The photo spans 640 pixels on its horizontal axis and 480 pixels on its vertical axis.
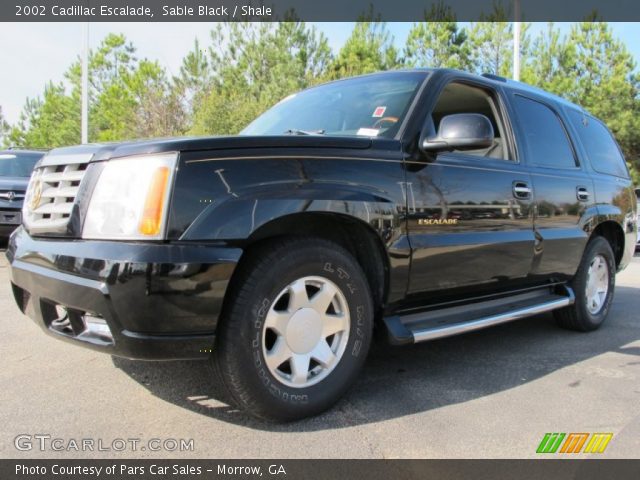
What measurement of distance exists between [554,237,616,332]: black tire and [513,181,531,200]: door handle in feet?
3.95

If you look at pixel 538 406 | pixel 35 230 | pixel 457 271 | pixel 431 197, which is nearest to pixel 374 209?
pixel 431 197

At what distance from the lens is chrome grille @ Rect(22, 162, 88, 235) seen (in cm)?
257

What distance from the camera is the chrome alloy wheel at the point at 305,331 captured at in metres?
2.59

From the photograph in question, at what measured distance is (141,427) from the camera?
259cm

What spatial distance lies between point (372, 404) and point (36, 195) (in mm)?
2085

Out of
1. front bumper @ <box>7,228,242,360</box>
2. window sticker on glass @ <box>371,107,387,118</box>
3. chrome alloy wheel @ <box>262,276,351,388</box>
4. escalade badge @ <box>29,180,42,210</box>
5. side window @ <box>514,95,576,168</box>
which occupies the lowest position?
chrome alloy wheel @ <box>262,276,351,388</box>

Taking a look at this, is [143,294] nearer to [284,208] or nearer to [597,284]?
[284,208]

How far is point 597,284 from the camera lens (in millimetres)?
4977

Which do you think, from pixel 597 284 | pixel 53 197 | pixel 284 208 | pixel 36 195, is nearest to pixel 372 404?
pixel 284 208

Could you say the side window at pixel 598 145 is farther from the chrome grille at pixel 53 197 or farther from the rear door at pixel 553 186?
the chrome grille at pixel 53 197

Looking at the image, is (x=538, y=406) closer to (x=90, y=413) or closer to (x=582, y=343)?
(x=582, y=343)

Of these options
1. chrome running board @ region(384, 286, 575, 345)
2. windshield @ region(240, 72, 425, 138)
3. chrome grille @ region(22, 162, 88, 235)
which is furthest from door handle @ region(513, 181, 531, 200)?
chrome grille @ region(22, 162, 88, 235)

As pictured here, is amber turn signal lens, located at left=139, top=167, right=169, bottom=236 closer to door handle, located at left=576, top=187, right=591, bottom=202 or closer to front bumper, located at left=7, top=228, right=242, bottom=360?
front bumper, located at left=7, top=228, right=242, bottom=360

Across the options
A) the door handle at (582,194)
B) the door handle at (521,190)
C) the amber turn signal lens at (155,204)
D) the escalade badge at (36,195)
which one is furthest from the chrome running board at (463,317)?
the escalade badge at (36,195)
